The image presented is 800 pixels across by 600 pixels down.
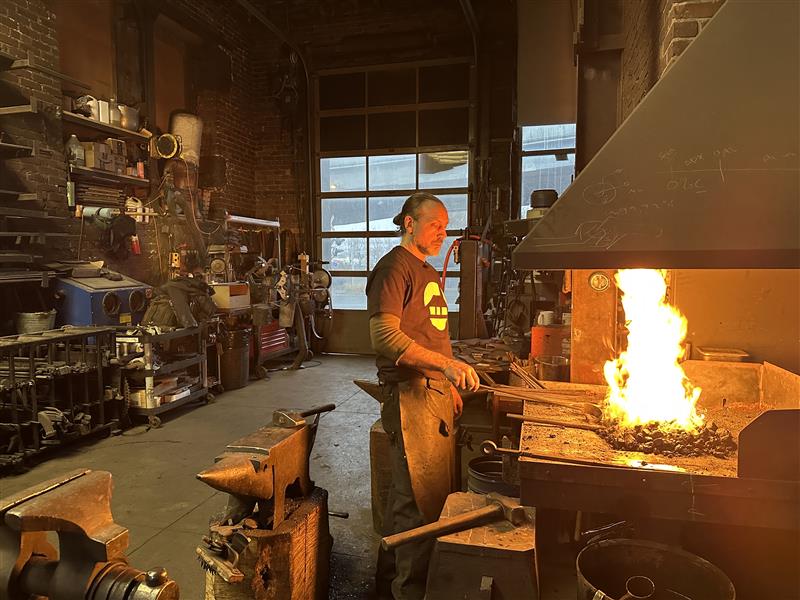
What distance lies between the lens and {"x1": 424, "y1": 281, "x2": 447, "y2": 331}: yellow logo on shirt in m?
2.89

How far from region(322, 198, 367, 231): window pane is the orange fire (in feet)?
21.9

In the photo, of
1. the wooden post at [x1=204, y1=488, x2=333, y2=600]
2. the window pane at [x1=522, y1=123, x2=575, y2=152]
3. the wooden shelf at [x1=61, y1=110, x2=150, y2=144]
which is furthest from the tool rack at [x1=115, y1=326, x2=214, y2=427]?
the window pane at [x1=522, y1=123, x2=575, y2=152]

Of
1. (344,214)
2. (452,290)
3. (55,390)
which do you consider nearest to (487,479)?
(55,390)

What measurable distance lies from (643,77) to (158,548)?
13.5 ft

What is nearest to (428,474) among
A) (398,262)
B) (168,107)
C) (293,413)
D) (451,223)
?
(293,413)

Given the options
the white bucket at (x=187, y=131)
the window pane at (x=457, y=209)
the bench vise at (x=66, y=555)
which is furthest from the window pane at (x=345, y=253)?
the bench vise at (x=66, y=555)

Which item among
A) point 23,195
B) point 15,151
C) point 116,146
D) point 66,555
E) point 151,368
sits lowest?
point 151,368

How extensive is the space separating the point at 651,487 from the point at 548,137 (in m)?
7.24

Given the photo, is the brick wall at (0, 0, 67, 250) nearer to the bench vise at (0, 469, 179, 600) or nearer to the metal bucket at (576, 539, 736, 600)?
the bench vise at (0, 469, 179, 600)

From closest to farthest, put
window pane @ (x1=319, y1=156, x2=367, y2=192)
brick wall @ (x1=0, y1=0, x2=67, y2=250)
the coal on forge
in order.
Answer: the coal on forge → brick wall @ (x1=0, y1=0, x2=67, y2=250) → window pane @ (x1=319, y1=156, x2=367, y2=192)

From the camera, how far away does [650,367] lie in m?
2.68

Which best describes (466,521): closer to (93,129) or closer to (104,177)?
(104,177)

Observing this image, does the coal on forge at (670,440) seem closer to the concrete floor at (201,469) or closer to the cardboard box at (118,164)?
the concrete floor at (201,469)

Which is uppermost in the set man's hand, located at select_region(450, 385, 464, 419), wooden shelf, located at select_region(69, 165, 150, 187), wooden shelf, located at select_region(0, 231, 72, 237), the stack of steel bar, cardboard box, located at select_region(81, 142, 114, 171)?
cardboard box, located at select_region(81, 142, 114, 171)
